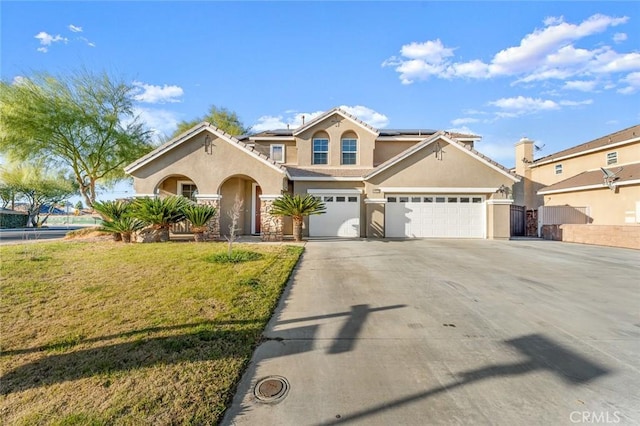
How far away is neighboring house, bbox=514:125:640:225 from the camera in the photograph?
16.1 metres

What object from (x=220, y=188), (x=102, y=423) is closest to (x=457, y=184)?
(x=220, y=188)

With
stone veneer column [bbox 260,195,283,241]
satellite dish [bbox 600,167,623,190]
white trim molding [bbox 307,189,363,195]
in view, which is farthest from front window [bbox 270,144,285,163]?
satellite dish [bbox 600,167,623,190]

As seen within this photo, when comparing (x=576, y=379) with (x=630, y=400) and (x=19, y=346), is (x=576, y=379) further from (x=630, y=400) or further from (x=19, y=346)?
(x=19, y=346)

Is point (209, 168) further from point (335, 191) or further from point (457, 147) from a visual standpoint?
point (457, 147)

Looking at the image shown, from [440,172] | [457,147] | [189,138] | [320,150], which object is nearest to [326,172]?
[320,150]

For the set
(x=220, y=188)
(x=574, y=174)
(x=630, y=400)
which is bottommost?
(x=630, y=400)

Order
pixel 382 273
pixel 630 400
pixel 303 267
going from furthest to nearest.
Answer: pixel 303 267 < pixel 382 273 < pixel 630 400

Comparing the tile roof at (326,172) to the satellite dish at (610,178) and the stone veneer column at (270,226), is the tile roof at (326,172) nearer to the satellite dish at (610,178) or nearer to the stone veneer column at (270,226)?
the stone veneer column at (270,226)

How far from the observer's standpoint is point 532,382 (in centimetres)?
293

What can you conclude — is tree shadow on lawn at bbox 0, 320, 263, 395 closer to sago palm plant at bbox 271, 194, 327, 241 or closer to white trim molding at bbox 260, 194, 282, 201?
sago palm plant at bbox 271, 194, 327, 241

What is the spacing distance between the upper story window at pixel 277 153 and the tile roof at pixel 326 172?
45.0 inches

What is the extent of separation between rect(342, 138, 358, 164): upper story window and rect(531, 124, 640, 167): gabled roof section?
16503 mm

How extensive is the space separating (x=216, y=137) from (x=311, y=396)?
13340 millimetres

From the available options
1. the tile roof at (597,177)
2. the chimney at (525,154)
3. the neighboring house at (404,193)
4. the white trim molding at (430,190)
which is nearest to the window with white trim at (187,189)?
the neighboring house at (404,193)
